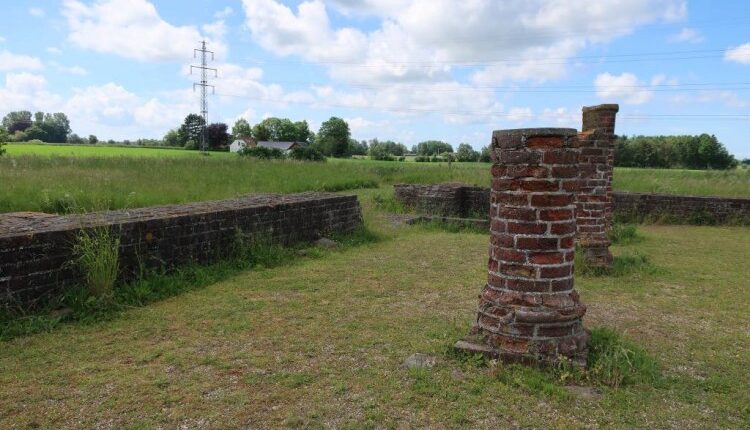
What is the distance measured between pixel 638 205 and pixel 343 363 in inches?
462

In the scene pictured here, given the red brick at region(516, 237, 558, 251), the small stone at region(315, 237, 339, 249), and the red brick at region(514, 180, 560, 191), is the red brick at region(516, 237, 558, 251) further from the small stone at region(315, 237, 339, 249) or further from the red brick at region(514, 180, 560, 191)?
the small stone at region(315, 237, 339, 249)

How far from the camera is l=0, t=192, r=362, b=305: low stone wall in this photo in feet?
14.4

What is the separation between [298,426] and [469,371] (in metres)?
1.22

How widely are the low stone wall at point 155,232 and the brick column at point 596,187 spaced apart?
13.1ft

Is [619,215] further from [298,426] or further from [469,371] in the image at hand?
[298,426]

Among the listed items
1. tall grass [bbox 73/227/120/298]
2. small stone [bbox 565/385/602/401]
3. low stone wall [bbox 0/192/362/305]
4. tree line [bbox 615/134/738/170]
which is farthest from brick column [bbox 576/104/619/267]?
tree line [bbox 615/134/738/170]

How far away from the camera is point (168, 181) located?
14398 mm

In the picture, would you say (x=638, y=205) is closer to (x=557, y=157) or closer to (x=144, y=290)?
(x=557, y=157)

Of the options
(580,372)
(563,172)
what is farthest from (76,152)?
(580,372)

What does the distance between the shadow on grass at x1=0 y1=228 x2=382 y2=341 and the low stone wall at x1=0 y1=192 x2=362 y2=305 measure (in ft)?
0.39

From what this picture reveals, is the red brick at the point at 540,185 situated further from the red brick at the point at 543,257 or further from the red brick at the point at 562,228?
the red brick at the point at 543,257

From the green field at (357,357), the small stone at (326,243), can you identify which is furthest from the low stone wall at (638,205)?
the green field at (357,357)

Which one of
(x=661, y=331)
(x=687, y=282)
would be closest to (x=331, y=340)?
(x=661, y=331)

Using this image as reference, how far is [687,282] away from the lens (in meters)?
6.36
